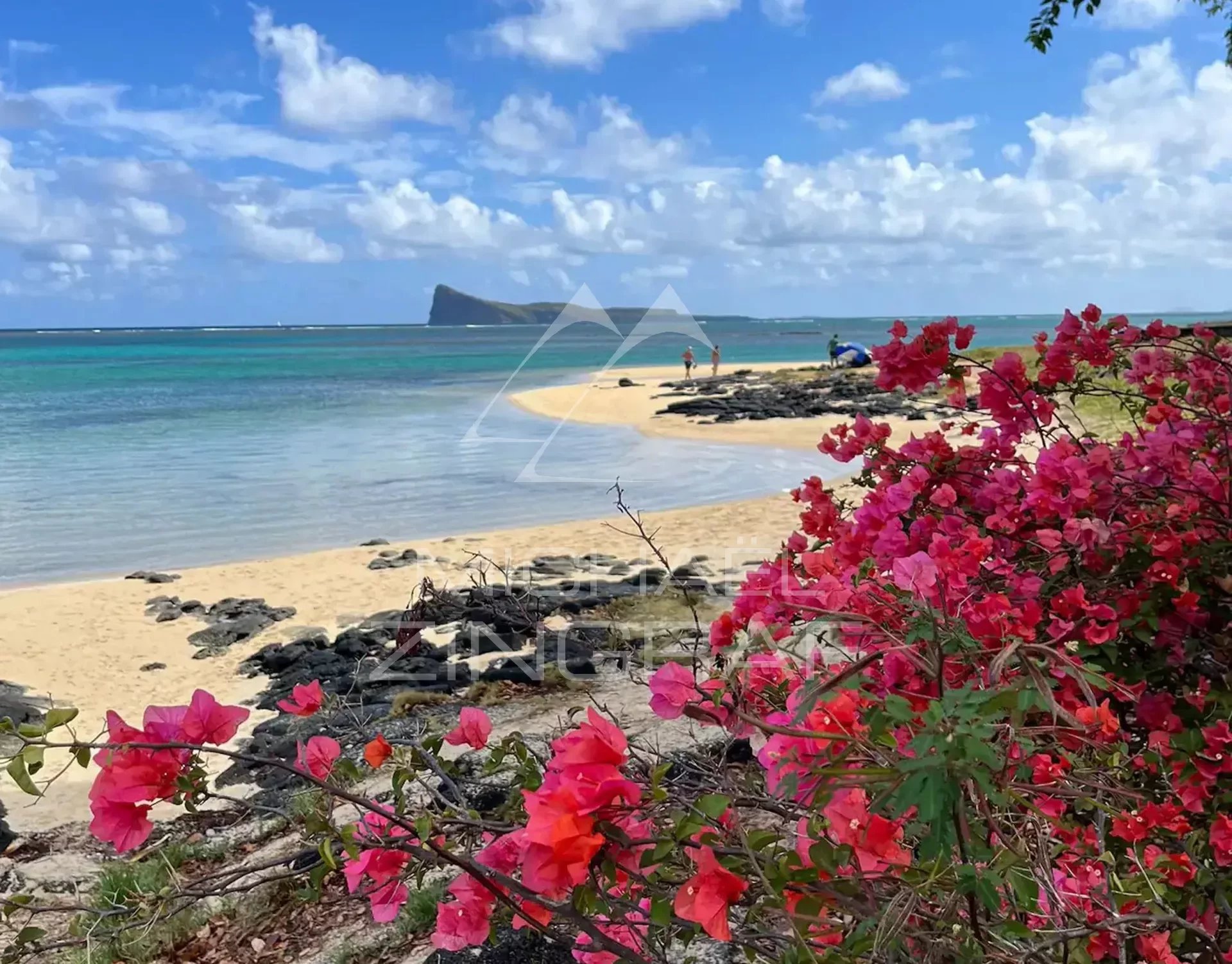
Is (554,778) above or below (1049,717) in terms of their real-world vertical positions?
above

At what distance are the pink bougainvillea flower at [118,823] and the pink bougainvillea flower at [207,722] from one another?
0.11 m

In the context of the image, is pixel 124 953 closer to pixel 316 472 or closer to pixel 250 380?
pixel 316 472

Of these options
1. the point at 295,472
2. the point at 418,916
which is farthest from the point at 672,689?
the point at 295,472

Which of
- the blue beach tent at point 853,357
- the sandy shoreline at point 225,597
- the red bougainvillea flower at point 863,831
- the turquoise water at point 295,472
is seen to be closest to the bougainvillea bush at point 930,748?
the red bougainvillea flower at point 863,831

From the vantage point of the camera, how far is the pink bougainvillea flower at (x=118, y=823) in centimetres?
122

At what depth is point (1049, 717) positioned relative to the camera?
1789 millimetres

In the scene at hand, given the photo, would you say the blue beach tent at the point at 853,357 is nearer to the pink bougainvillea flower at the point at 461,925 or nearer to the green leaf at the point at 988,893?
the pink bougainvillea flower at the point at 461,925

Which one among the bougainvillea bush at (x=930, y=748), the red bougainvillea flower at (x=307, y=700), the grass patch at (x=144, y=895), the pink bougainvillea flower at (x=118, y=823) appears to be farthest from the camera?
the grass patch at (x=144, y=895)

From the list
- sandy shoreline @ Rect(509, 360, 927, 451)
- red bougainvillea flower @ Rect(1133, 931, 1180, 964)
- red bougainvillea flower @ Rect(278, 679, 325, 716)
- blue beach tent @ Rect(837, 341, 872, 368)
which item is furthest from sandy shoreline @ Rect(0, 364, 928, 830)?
blue beach tent @ Rect(837, 341, 872, 368)

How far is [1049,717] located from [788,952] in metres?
0.90

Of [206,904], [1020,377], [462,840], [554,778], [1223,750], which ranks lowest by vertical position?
[206,904]

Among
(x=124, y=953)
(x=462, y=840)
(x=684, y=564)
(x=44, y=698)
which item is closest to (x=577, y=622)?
(x=684, y=564)

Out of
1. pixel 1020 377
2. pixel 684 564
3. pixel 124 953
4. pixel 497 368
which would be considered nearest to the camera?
pixel 1020 377

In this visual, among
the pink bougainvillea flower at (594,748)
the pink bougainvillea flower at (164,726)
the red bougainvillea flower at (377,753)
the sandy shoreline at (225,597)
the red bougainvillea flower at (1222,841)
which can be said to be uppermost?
the pink bougainvillea flower at (594,748)
